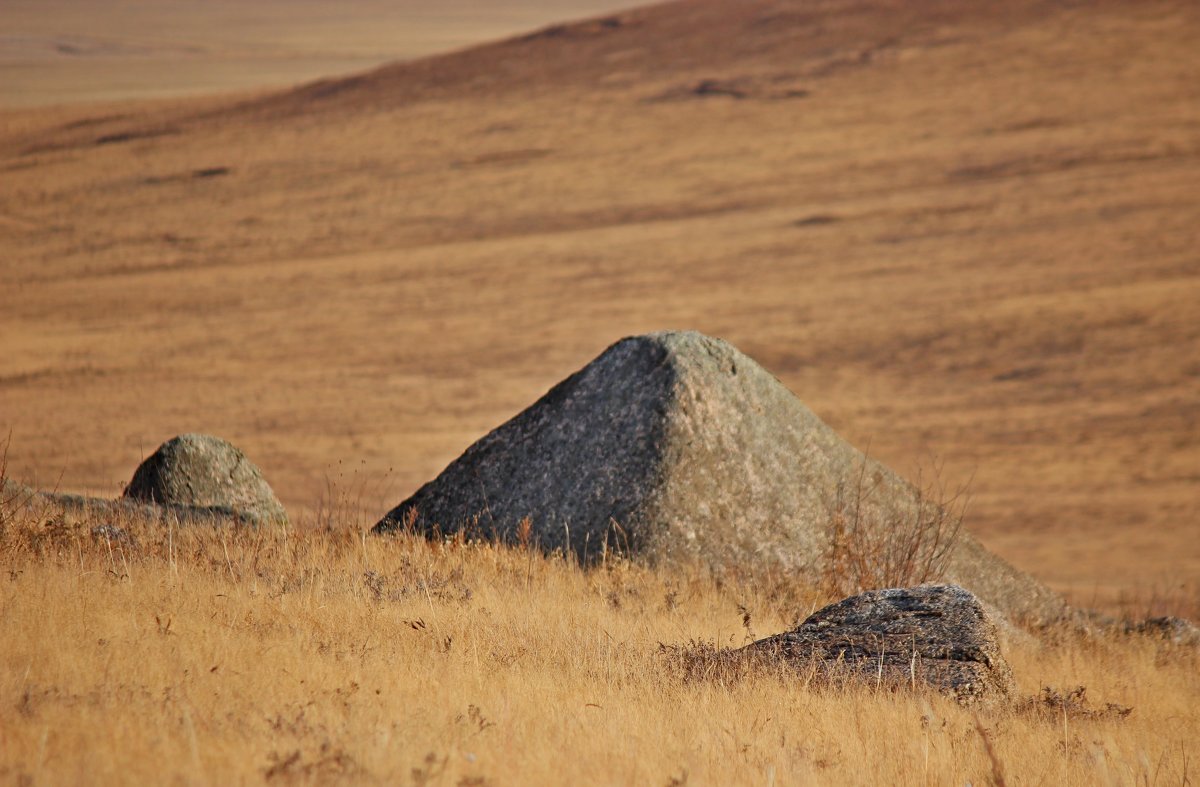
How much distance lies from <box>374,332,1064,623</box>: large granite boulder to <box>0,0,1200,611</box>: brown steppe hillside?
89 cm

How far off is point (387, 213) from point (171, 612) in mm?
29748

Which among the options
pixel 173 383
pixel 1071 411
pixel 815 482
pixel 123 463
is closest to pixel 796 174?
pixel 1071 411

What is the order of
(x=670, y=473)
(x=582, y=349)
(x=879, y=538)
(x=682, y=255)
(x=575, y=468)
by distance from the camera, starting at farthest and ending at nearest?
(x=682, y=255), (x=582, y=349), (x=879, y=538), (x=575, y=468), (x=670, y=473)

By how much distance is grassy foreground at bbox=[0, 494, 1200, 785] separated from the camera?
312 cm

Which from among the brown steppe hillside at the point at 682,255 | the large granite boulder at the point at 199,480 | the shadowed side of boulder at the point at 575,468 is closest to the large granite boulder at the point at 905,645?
the shadowed side of boulder at the point at 575,468

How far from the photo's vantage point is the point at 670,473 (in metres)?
6.64

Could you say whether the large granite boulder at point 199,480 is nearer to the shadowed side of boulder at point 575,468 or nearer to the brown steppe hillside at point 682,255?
the brown steppe hillside at point 682,255

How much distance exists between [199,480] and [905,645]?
4.92m

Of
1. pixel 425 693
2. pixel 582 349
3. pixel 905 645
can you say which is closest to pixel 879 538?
pixel 905 645

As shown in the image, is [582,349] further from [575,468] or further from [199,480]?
[575,468]

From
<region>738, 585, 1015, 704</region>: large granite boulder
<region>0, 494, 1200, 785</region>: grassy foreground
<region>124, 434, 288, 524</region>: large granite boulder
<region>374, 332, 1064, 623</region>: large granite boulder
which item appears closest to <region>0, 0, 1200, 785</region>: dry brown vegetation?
<region>0, 494, 1200, 785</region>: grassy foreground

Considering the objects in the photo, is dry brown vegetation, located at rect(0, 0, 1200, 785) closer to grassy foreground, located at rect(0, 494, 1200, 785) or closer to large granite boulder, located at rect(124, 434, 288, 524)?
Answer: grassy foreground, located at rect(0, 494, 1200, 785)

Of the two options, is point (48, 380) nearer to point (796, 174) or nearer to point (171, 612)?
point (171, 612)

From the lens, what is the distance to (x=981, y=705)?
14.8 ft
